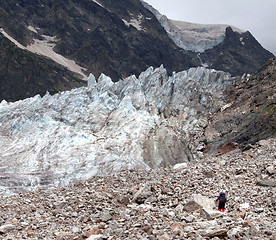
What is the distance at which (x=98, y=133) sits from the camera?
1914 inches

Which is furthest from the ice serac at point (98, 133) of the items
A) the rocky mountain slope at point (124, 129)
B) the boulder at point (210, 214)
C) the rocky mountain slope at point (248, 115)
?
the boulder at point (210, 214)

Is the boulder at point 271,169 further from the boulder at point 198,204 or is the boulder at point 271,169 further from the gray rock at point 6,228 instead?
the gray rock at point 6,228

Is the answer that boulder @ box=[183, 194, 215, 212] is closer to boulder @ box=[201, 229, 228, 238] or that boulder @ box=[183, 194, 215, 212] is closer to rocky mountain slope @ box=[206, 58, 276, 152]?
boulder @ box=[201, 229, 228, 238]

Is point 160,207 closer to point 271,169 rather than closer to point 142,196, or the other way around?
point 142,196

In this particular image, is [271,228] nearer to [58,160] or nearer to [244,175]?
[244,175]

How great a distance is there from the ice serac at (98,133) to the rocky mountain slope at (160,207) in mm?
7448

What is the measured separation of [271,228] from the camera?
13.2 meters

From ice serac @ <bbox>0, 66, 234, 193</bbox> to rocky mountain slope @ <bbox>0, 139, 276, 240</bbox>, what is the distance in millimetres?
7448

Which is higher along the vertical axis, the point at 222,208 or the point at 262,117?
the point at 262,117

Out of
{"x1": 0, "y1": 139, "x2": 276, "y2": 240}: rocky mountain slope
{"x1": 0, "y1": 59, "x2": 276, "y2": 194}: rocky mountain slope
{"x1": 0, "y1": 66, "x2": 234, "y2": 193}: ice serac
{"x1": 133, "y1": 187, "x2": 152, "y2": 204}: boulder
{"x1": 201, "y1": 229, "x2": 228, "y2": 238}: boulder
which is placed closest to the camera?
{"x1": 201, "y1": 229, "x2": 228, "y2": 238}: boulder

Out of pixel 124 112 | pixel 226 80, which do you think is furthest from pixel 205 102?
pixel 124 112

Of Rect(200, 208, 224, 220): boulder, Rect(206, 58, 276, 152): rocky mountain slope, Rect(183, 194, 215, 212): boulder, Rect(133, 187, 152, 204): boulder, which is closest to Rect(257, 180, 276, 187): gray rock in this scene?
Rect(183, 194, 215, 212): boulder

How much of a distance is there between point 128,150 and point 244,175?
21.8 meters

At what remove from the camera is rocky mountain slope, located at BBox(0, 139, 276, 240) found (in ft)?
45.9
